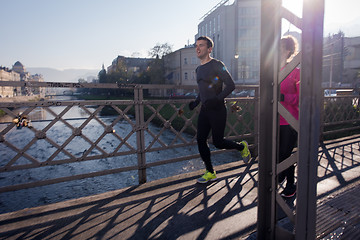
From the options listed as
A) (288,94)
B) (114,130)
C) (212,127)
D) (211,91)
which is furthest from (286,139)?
(114,130)

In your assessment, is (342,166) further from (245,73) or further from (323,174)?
(245,73)

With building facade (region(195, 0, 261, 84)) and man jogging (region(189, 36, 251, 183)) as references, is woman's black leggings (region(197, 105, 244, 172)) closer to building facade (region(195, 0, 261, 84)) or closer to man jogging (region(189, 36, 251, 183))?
man jogging (region(189, 36, 251, 183))

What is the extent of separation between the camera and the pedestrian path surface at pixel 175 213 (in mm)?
2127

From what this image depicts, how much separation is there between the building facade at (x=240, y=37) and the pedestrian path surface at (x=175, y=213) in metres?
52.9

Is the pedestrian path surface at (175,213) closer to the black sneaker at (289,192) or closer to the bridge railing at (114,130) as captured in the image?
the black sneaker at (289,192)

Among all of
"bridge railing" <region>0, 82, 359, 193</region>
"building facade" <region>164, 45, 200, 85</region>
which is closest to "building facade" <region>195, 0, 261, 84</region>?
"building facade" <region>164, 45, 200, 85</region>

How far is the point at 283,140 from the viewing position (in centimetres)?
283

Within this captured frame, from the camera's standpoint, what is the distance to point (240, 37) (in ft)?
179

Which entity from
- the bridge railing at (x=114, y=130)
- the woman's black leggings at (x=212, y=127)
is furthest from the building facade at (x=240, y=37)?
the woman's black leggings at (x=212, y=127)

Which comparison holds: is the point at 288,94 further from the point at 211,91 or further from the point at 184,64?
the point at 184,64

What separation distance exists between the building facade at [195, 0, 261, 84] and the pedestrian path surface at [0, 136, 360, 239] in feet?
173

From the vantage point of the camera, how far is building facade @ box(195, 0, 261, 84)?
53656 mm

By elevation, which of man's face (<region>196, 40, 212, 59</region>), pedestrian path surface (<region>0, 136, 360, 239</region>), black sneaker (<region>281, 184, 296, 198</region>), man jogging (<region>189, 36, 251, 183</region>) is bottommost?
pedestrian path surface (<region>0, 136, 360, 239</region>)

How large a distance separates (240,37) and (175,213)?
57.6m
